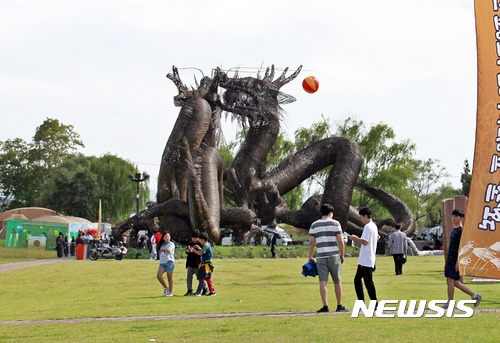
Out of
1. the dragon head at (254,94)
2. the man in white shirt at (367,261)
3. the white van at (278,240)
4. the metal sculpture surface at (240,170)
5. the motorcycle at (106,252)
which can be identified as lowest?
the man in white shirt at (367,261)

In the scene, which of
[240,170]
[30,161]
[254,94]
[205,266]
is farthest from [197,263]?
[30,161]

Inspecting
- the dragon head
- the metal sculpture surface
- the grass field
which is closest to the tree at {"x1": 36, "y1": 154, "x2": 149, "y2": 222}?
the metal sculpture surface

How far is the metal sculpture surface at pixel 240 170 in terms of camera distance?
147 ft

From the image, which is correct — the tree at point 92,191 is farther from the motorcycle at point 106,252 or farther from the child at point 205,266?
the child at point 205,266

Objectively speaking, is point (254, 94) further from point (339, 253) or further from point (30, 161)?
point (30, 161)

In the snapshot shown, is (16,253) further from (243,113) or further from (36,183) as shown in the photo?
(36,183)

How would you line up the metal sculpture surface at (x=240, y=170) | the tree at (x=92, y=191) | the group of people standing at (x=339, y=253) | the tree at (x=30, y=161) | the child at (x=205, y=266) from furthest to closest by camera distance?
1. the tree at (x=30, y=161)
2. the tree at (x=92, y=191)
3. the metal sculpture surface at (x=240, y=170)
4. the child at (x=205, y=266)
5. the group of people standing at (x=339, y=253)

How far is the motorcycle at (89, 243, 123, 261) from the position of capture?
46.2 meters

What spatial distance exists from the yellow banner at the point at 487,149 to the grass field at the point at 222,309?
1.15 meters

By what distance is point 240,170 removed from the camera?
5069 cm

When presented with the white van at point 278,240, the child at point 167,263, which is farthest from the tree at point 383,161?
the child at point 167,263

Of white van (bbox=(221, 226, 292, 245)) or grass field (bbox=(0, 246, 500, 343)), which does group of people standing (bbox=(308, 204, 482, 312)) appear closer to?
grass field (bbox=(0, 246, 500, 343))

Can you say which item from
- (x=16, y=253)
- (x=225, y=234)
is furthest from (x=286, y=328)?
(x=16, y=253)

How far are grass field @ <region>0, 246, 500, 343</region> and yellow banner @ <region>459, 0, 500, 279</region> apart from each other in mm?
1154
